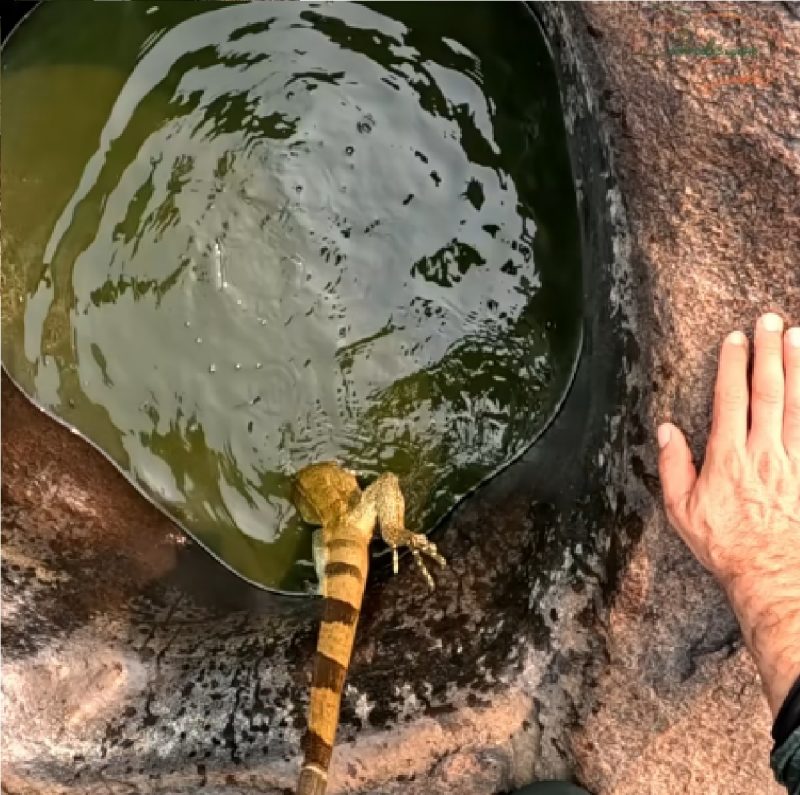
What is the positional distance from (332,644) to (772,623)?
4.23 feet

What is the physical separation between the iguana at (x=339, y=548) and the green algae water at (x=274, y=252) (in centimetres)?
12

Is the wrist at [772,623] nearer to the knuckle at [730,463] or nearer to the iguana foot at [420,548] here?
the knuckle at [730,463]

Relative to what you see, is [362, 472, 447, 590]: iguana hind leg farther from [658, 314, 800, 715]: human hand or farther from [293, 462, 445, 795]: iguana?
[658, 314, 800, 715]: human hand

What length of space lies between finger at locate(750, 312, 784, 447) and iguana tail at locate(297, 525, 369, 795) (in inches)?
53.2

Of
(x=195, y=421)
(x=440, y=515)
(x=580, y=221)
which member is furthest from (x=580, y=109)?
(x=195, y=421)

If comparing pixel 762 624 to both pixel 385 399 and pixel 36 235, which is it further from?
pixel 36 235

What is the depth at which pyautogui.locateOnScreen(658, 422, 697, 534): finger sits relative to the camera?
7.87 feet

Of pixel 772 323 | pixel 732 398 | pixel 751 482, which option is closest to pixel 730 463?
pixel 751 482

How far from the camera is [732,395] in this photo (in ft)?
7.65

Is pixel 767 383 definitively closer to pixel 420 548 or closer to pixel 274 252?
pixel 420 548

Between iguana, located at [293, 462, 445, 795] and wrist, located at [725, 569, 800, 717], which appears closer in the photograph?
wrist, located at [725, 569, 800, 717]

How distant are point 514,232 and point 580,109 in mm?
478

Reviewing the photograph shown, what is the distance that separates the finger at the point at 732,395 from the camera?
7.65ft

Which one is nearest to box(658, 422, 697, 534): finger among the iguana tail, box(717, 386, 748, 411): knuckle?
box(717, 386, 748, 411): knuckle
